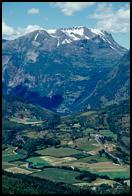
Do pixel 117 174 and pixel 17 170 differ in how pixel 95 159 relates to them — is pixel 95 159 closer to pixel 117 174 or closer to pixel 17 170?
pixel 117 174

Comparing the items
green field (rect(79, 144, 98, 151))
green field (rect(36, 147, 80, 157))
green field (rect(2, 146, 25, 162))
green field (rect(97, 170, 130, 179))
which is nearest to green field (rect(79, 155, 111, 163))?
green field (rect(36, 147, 80, 157))

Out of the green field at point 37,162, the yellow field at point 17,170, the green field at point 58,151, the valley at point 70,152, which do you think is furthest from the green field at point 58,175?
the green field at point 58,151

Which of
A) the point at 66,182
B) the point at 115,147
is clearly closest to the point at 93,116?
the point at 115,147

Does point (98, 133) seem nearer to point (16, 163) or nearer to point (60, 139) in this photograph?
point (60, 139)

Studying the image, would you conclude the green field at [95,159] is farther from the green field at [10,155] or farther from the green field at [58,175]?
the green field at [10,155]

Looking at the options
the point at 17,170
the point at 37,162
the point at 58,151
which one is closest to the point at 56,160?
the point at 37,162

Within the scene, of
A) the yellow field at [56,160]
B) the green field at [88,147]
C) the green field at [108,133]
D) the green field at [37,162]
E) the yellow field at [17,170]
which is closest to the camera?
the yellow field at [17,170]

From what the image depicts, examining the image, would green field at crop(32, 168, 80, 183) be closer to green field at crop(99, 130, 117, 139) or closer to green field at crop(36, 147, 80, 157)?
green field at crop(36, 147, 80, 157)
